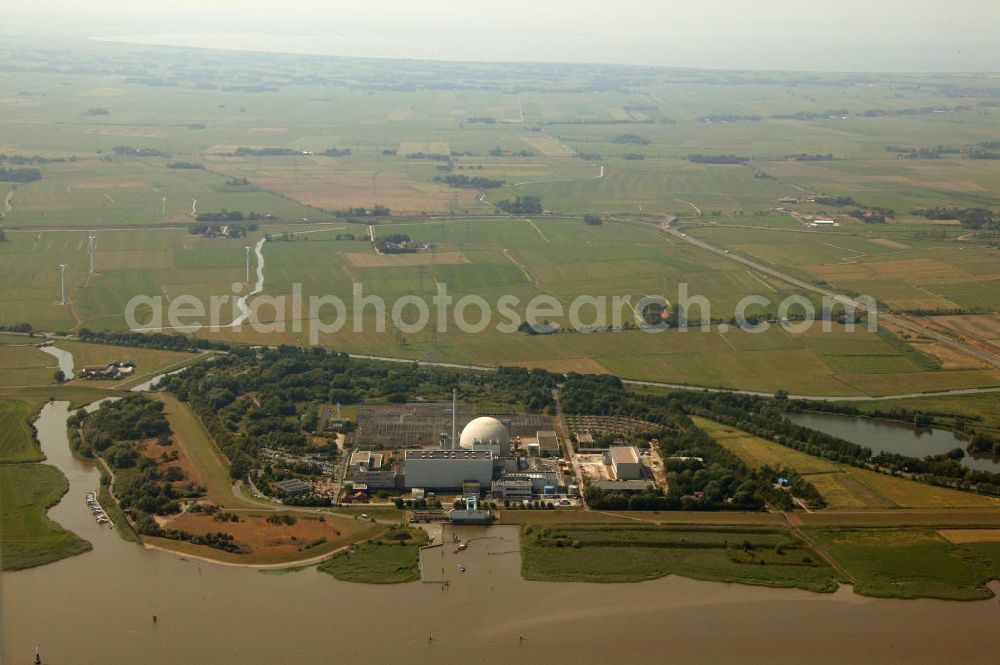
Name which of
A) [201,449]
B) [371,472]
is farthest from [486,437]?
[201,449]

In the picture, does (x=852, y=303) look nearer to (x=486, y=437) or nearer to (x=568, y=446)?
(x=568, y=446)

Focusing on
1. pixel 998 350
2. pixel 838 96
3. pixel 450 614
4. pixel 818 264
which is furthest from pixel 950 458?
pixel 838 96

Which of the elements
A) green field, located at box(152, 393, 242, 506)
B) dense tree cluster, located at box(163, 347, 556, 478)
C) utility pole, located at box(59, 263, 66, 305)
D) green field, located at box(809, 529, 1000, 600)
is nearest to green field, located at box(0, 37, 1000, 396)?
utility pole, located at box(59, 263, 66, 305)

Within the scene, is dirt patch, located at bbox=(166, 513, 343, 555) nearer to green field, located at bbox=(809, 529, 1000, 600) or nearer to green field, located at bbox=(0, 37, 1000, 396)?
green field, located at bbox=(809, 529, 1000, 600)

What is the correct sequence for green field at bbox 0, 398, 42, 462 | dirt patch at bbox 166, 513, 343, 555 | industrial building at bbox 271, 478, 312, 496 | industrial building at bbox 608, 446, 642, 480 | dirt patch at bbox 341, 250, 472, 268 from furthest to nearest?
dirt patch at bbox 341, 250, 472, 268, green field at bbox 0, 398, 42, 462, industrial building at bbox 608, 446, 642, 480, industrial building at bbox 271, 478, 312, 496, dirt patch at bbox 166, 513, 343, 555

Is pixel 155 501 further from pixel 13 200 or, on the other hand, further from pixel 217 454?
pixel 13 200

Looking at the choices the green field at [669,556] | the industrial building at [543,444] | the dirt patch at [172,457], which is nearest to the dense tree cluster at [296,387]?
the dirt patch at [172,457]
